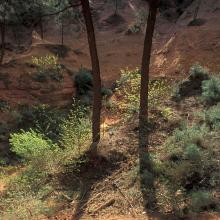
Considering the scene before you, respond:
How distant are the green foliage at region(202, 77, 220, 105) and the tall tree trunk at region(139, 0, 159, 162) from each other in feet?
7.54

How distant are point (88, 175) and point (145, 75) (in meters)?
3.07

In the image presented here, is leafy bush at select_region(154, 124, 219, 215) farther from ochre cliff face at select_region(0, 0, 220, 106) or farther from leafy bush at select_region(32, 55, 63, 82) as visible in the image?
leafy bush at select_region(32, 55, 63, 82)

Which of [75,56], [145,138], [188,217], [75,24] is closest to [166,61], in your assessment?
[75,56]

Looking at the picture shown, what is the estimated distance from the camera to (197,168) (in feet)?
30.7

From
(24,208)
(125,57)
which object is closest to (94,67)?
(24,208)

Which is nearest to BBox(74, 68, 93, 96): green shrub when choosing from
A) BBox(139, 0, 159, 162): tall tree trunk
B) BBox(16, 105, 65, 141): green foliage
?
BBox(16, 105, 65, 141): green foliage

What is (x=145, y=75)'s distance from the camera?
38.9ft

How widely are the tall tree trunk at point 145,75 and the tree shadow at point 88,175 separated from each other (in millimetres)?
1058

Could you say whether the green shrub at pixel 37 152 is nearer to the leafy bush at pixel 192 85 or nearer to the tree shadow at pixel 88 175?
the tree shadow at pixel 88 175

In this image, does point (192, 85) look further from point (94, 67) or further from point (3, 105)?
point (3, 105)

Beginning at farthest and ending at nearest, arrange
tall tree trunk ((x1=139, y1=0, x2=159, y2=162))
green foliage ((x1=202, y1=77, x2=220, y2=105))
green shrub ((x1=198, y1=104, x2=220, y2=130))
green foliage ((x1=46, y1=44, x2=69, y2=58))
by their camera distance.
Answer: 1. green foliage ((x1=46, y1=44, x2=69, y2=58))
2. green foliage ((x1=202, y1=77, x2=220, y2=105))
3. green shrub ((x1=198, y1=104, x2=220, y2=130))
4. tall tree trunk ((x1=139, y1=0, x2=159, y2=162))

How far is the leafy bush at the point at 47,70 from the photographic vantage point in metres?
21.8

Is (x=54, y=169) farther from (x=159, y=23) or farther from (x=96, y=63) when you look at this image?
(x=159, y=23)

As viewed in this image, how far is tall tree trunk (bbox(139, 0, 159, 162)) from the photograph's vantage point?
11.3 metres
